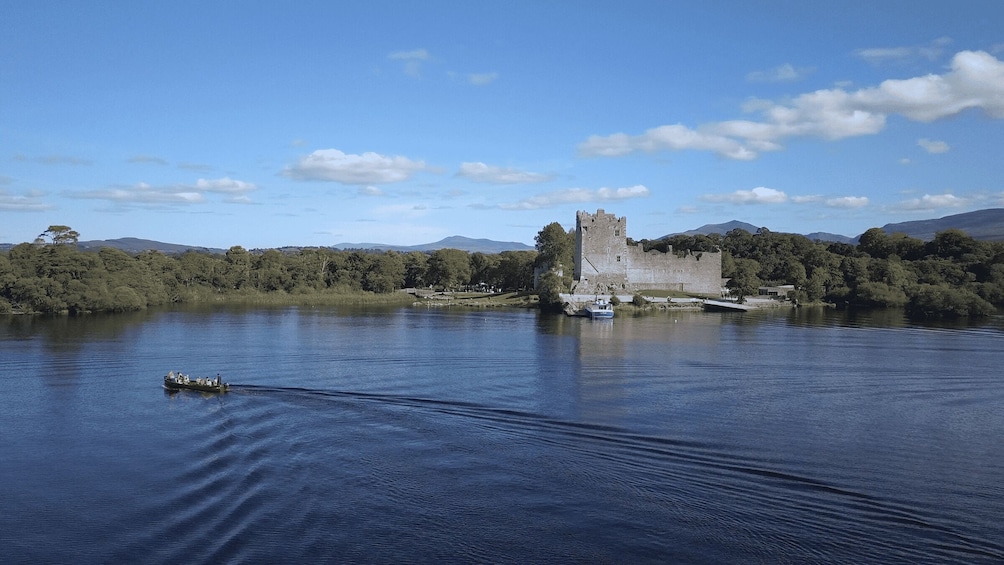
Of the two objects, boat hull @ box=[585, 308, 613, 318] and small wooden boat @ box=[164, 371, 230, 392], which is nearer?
small wooden boat @ box=[164, 371, 230, 392]

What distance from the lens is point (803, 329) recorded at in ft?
118

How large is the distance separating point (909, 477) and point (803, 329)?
25.9 m

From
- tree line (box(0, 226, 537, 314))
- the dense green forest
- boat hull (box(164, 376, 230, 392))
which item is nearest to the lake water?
boat hull (box(164, 376, 230, 392))

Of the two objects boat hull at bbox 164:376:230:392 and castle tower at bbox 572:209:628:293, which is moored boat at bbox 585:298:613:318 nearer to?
castle tower at bbox 572:209:628:293

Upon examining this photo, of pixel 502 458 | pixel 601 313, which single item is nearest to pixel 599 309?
pixel 601 313

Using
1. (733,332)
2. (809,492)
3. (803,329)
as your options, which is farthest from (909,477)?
(803,329)

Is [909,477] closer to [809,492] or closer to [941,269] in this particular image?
[809,492]

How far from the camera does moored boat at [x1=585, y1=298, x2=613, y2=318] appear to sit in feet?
143

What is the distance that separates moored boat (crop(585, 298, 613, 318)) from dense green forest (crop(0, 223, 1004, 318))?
420 centimetres

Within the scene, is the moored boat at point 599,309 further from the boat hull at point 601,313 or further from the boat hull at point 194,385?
the boat hull at point 194,385

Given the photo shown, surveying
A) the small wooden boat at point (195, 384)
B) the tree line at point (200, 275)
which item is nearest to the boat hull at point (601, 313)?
the tree line at point (200, 275)

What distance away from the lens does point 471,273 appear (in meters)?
72.2

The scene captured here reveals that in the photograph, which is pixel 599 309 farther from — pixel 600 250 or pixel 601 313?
pixel 600 250

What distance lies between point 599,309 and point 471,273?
29358mm
